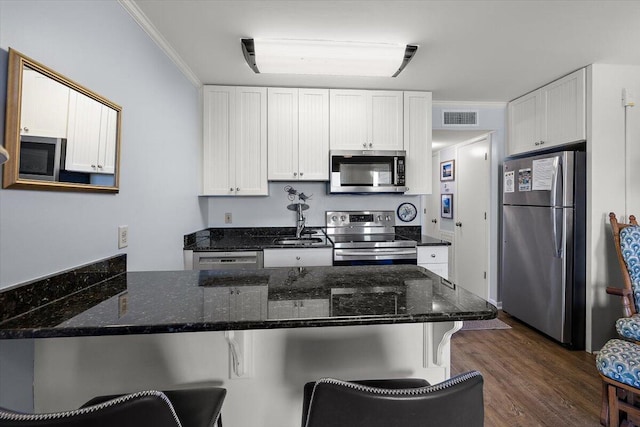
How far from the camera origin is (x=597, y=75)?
2.65 metres

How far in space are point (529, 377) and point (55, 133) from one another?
10.2ft

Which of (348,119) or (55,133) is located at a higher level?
(348,119)

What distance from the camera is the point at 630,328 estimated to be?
6.39 feet

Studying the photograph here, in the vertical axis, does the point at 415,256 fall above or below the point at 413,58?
below

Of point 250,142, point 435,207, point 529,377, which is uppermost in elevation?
point 250,142

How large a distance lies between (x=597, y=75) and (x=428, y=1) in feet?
6.08

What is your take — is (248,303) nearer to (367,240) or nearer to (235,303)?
(235,303)

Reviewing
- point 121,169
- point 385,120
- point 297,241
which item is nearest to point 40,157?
point 121,169

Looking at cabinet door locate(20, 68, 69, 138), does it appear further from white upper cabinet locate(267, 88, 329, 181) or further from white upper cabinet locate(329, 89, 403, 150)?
white upper cabinet locate(329, 89, 403, 150)

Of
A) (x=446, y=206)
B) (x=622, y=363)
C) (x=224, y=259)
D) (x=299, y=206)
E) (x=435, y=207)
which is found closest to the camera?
(x=622, y=363)

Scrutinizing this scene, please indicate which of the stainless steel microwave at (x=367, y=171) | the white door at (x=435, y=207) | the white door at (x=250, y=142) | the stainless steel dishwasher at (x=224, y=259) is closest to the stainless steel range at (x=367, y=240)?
the stainless steel microwave at (x=367, y=171)

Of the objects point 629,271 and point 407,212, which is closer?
point 629,271

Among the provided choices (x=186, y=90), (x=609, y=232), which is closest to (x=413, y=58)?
(x=186, y=90)

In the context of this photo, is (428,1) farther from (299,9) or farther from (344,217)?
(344,217)
